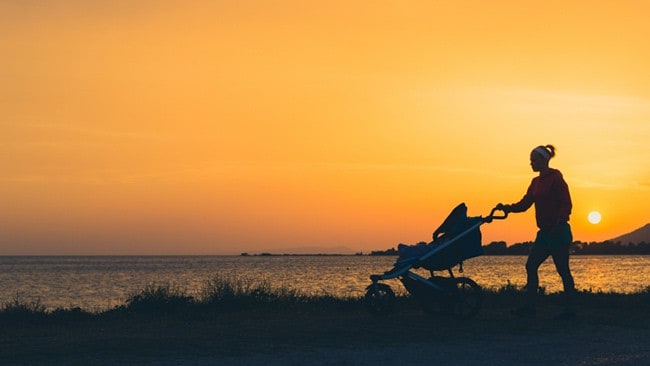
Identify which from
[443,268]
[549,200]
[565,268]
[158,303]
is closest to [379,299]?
[443,268]

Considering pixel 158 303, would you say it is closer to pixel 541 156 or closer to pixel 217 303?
pixel 217 303

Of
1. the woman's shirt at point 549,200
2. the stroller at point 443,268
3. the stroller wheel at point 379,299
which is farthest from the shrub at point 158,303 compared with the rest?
the woman's shirt at point 549,200

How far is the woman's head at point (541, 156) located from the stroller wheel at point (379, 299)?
304cm

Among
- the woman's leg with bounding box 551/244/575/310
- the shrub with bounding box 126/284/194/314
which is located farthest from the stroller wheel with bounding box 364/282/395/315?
the shrub with bounding box 126/284/194/314

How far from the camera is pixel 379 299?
571 inches

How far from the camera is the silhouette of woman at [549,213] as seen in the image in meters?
14.2

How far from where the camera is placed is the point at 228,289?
1734 cm

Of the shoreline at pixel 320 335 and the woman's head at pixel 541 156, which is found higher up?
the woman's head at pixel 541 156

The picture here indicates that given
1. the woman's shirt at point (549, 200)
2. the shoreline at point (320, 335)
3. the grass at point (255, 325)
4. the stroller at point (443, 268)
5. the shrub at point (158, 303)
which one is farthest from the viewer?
the shrub at point (158, 303)

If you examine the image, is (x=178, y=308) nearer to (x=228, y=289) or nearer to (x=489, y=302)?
(x=228, y=289)

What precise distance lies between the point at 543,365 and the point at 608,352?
4.81 ft

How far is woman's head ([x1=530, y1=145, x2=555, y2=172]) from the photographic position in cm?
1427

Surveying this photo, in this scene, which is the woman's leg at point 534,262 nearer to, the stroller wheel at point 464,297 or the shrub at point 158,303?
the stroller wheel at point 464,297

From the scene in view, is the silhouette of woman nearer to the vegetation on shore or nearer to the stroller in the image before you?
the stroller
